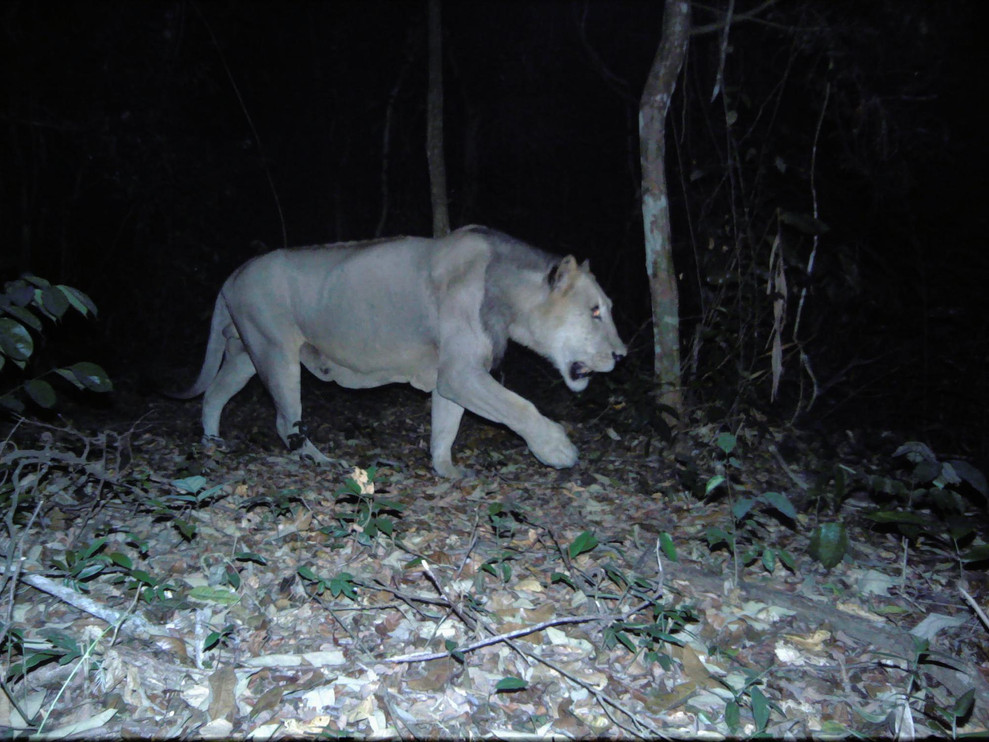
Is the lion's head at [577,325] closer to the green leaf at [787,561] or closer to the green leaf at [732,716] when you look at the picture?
the green leaf at [787,561]

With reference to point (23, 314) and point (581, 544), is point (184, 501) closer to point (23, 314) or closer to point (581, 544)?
point (23, 314)

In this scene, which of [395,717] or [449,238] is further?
[449,238]

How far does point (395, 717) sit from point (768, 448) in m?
4.23

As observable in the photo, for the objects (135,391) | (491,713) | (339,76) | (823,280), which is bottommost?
(135,391)

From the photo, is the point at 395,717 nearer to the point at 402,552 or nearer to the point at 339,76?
the point at 402,552

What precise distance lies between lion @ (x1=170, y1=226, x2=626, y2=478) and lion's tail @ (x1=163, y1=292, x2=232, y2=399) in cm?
6

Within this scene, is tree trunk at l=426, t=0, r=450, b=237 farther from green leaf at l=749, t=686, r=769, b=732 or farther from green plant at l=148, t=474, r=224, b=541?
green leaf at l=749, t=686, r=769, b=732

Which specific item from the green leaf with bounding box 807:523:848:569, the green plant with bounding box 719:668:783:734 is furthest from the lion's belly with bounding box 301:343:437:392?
the green plant with bounding box 719:668:783:734

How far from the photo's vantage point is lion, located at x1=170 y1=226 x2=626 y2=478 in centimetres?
538

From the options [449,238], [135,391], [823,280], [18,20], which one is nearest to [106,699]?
[449,238]

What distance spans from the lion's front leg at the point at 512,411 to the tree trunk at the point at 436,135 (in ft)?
10.8

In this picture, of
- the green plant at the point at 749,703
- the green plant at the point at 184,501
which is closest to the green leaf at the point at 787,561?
the green plant at the point at 749,703

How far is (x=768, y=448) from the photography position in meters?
5.85

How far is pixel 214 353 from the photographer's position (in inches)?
271
